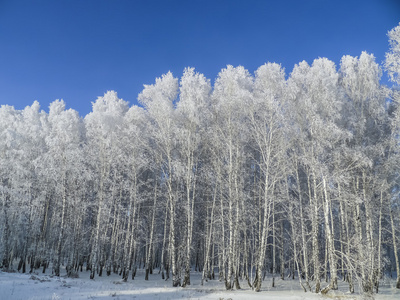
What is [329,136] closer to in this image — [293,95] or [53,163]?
[293,95]

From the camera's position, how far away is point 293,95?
15.2 meters

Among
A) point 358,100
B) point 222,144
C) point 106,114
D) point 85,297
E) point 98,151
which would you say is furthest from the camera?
point 106,114

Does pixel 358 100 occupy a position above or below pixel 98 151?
above

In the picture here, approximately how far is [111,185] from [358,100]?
19.3 meters

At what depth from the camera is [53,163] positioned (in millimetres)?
18703

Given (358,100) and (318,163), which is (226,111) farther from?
(358,100)

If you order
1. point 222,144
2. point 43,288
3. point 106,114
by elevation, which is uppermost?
point 106,114

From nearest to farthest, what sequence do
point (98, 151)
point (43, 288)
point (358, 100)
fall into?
1. point (43, 288)
2. point (358, 100)
3. point (98, 151)

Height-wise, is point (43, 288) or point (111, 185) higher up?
point (111, 185)

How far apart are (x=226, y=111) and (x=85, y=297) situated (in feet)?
37.5

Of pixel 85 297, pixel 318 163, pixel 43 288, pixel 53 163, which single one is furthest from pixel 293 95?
pixel 53 163

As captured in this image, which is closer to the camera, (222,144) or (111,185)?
(222,144)

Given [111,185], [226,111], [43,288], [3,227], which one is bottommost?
[43,288]

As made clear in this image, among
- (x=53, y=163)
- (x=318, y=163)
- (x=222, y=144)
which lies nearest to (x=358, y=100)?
(x=318, y=163)
